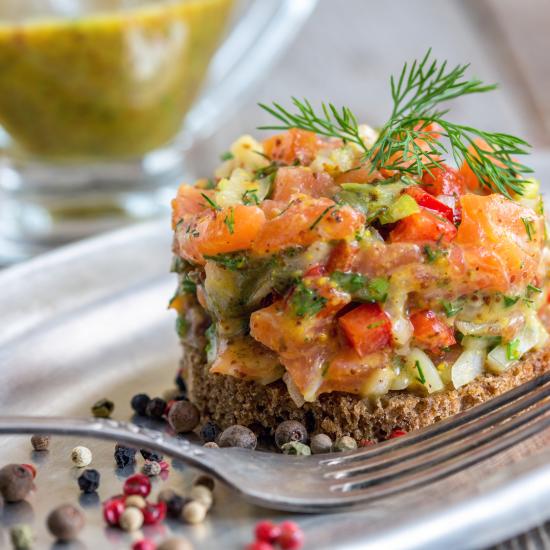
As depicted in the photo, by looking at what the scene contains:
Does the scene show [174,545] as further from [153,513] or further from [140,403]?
[140,403]

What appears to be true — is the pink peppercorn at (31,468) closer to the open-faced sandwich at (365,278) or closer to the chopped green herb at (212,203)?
the open-faced sandwich at (365,278)

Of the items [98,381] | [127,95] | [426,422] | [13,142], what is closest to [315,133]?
[426,422]

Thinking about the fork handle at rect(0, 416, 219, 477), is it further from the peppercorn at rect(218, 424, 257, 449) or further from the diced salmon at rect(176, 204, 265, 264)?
the diced salmon at rect(176, 204, 265, 264)

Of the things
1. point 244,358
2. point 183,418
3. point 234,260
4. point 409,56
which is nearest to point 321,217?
point 234,260

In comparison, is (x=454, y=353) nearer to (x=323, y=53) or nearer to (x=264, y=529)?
(x=264, y=529)

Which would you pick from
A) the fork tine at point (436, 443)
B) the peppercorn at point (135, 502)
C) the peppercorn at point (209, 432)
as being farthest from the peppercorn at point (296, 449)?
the peppercorn at point (135, 502)

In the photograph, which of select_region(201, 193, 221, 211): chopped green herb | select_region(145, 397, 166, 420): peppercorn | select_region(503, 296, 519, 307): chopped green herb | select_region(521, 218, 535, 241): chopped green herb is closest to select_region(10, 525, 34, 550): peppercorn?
select_region(145, 397, 166, 420): peppercorn
